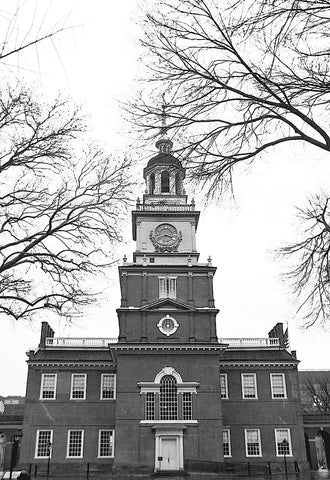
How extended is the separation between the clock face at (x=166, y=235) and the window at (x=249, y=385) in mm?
11819

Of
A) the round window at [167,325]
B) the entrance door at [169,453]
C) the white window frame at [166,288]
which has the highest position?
the white window frame at [166,288]

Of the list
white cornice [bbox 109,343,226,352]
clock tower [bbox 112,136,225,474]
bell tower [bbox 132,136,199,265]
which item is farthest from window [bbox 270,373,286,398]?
bell tower [bbox 132,136,199,265]

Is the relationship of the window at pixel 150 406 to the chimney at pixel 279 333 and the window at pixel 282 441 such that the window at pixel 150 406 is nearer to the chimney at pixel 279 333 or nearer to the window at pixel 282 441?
the window at pixel 282 441

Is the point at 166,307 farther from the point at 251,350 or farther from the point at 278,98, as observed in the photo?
the point at 278,98

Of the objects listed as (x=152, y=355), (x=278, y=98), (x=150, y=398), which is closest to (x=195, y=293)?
(x=152, y=355)

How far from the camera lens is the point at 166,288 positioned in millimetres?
36594

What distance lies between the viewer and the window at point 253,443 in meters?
36.6

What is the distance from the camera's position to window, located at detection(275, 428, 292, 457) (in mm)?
36406

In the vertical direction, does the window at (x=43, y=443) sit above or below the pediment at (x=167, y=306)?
below

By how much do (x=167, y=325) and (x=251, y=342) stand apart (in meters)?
9.70

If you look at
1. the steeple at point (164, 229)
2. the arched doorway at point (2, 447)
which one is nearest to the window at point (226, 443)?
the steeple at point (164, 229)

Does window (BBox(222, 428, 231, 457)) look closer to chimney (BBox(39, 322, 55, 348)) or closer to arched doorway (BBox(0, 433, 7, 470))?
chimney (BBox(39, 322, 55, 348))

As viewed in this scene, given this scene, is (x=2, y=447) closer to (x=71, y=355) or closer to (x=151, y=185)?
(x=71, y=355)

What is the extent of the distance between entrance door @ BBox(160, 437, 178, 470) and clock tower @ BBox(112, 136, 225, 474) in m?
0.06
